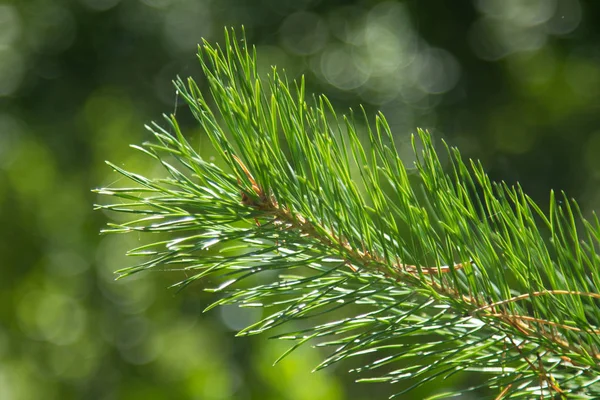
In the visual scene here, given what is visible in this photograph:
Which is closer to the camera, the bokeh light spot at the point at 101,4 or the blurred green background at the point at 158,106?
the blurred green background at the point at 158,106

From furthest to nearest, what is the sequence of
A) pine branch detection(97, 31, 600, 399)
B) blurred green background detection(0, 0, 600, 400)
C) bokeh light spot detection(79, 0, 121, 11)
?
bokeh light spot detection(79, 0, 121, 11)
blurred green background detection(0, 0, 600, 400)
pine branch detection(97, 31, 600, 399)

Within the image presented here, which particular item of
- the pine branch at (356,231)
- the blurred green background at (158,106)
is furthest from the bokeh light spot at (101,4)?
the pine branch at (356,231)

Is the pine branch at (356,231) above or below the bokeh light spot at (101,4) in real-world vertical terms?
below

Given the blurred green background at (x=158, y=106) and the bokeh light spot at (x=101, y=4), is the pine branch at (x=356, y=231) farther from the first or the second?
the bokeh light spot at (x=101, y=4)

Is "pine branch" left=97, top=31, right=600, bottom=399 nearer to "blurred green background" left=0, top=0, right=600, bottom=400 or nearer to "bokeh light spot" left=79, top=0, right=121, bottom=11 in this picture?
"blurred green background" left=0, top=0, right=600, bottom=400

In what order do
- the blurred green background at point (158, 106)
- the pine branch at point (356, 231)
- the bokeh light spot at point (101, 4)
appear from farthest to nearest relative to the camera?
the bokeh light spot at point (101, 4), the blurred green background at point (158, 106), the pine branch at point (356, 231)

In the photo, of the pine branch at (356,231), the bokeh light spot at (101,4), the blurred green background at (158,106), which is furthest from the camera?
the bokeh light spot at (101,4)

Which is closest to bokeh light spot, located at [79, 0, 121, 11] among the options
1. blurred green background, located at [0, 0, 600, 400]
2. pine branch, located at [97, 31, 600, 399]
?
blurred green background, located at [0, 0, 600, 400]

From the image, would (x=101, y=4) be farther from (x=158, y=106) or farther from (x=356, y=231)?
(x=356, y=231)

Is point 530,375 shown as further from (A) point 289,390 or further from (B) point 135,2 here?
(B) point 135,2
